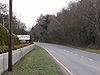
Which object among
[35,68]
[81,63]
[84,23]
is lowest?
[81,63]

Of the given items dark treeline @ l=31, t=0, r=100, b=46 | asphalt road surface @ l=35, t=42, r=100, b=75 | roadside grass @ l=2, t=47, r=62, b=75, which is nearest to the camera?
roadside grass @ l=2, t=47, r=62, b=75

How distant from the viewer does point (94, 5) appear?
67.4m

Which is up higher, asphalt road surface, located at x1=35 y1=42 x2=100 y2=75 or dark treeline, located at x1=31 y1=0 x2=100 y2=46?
dark treeline, located at x1=31 y1=0 x2=100 y2=46

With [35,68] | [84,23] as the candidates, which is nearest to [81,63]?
[35,68]

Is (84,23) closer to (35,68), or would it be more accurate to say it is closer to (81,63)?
(81,63)

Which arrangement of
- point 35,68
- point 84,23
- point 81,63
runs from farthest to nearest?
point 84,23 < point 81,63 < point 35,68

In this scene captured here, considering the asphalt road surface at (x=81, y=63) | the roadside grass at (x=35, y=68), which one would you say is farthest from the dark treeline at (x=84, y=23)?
the roadside grass at (x=35, y=68)

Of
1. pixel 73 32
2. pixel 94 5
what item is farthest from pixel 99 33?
pixel 73 32

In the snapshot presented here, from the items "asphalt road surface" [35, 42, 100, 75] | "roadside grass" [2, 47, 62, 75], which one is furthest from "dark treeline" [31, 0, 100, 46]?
"roadside grass" [2, 47, 62, 75]

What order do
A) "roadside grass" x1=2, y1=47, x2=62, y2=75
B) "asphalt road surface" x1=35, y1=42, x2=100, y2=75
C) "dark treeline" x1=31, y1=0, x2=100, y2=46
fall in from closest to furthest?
"roadside grass" x1=2, y1=47, x2=62, y2=75, "asphalt road surface" x1=35, y1=42, x2=100, y2=75, "dark treeline" x1=31, y1=0, x2=100, y2=46

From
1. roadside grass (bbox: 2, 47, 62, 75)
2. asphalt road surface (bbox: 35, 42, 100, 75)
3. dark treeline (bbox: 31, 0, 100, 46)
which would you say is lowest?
asphalt road surface (bbox: 35, 42, 100, 75)

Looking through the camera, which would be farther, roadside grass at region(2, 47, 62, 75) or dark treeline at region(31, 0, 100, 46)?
dark treeline at region(31, 0, 100, 46)

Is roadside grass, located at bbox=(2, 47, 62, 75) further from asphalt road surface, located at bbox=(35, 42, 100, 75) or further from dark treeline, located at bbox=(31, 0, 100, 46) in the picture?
dark treeline, located at bbox=(31, 0, 100, 46)

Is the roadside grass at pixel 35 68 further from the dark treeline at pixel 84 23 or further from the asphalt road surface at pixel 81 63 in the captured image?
the dark treeline at pixel 84 23
